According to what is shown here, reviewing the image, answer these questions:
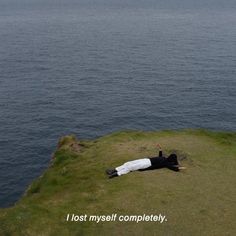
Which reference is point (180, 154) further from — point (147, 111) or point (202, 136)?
point (147, 111)

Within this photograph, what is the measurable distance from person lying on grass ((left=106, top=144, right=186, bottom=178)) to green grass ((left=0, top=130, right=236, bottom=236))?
49cm

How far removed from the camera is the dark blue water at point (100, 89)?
214 feet

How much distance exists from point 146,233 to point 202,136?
19.5m

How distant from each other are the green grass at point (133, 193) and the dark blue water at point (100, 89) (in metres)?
16.4

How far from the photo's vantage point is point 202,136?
40750 millimetres

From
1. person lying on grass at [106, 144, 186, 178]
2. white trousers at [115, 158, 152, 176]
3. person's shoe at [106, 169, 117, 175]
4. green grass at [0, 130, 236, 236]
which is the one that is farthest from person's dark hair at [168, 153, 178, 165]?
person's shoe at [106, 169, 117, 175]

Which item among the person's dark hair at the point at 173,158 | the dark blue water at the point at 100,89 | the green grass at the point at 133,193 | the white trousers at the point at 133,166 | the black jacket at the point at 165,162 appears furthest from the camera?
the dark blue water at the point at 100,89

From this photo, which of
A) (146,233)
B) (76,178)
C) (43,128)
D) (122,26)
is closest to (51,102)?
(43,128)

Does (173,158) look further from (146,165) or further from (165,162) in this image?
(146,165)

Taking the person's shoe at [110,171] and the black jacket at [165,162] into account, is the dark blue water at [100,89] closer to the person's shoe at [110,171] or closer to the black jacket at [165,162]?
the person's shoe at [110,171]

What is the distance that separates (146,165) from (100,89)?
6025 cm

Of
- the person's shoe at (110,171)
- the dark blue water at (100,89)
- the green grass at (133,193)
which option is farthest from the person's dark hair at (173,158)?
the dark blue water at (100,89)

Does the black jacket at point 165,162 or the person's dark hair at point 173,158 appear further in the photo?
the person's dark hair at point 173,158

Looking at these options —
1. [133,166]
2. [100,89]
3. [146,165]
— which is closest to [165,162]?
[146,165]
